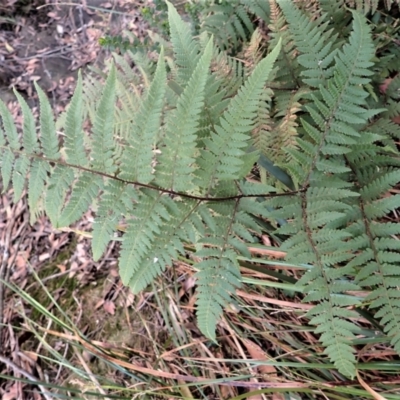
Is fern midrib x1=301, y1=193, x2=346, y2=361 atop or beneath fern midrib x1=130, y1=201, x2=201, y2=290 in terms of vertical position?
atop

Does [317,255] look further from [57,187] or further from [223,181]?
[57,187]

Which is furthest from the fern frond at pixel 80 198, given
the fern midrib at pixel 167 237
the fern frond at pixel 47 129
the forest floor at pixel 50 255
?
the forest floor at pixel 50 255

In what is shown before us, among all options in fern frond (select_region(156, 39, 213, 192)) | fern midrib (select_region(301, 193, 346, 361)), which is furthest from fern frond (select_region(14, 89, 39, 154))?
fern midrib (select_region(301, 193, 346, 361))

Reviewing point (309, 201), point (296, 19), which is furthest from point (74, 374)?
point (296, 19)

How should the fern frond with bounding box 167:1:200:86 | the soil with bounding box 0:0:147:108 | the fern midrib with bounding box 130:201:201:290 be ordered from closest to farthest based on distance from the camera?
the fern midrib with bounding box 130:201:201:290 → the fern frond with bounding box 167:1:200:86 → the soil with bounding box 0:0:147:108

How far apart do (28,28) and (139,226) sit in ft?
10.3

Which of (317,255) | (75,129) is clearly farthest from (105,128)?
(317,255)

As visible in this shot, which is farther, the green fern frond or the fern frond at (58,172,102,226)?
the green fern frond

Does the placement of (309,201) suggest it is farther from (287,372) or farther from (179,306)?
(179,306)

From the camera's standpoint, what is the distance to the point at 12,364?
2.50 meters

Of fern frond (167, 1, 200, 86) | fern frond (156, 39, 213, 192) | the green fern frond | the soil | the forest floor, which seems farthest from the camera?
the soil

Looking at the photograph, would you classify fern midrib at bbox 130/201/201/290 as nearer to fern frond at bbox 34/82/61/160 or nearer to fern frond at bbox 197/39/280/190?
fern frond at bbox 197/39/280/190

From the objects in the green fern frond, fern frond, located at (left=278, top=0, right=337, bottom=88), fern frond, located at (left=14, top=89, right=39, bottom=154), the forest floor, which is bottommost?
the forest floor

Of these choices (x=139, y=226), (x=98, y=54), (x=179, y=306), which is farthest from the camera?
(x=98, y=54)
